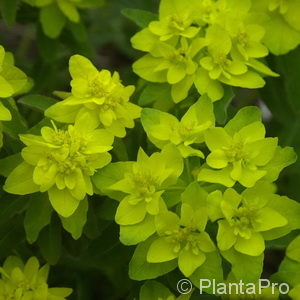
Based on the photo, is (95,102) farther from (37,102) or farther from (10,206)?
(10,206)

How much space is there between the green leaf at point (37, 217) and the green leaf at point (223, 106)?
1.37ft

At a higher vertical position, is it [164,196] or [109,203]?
[164,196]

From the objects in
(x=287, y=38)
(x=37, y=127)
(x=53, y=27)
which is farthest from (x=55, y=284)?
(x=287, y=38)

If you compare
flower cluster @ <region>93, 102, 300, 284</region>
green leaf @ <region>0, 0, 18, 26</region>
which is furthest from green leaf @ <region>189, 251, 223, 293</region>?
green leaf @ <region>0, 0, 18, 26</region>

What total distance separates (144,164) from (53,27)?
2.30 ft

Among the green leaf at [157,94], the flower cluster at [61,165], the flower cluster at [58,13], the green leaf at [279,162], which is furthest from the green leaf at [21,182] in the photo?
the flower cluster at [58,13]

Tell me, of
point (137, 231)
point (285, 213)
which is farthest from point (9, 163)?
point (285, 213)

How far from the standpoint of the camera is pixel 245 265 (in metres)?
1.32

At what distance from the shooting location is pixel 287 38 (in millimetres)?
1702

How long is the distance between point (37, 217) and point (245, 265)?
439 millimetres

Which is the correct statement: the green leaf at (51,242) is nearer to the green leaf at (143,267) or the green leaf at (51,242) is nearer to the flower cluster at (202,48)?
the green leaf at (143,267)

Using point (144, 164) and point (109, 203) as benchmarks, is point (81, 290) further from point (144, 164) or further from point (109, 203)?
point (144, 164)

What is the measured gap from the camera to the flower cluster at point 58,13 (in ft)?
6.04

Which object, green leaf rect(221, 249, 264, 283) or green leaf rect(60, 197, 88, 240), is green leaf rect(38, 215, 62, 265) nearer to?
green leaf rect(60, 197, 88, 240)
